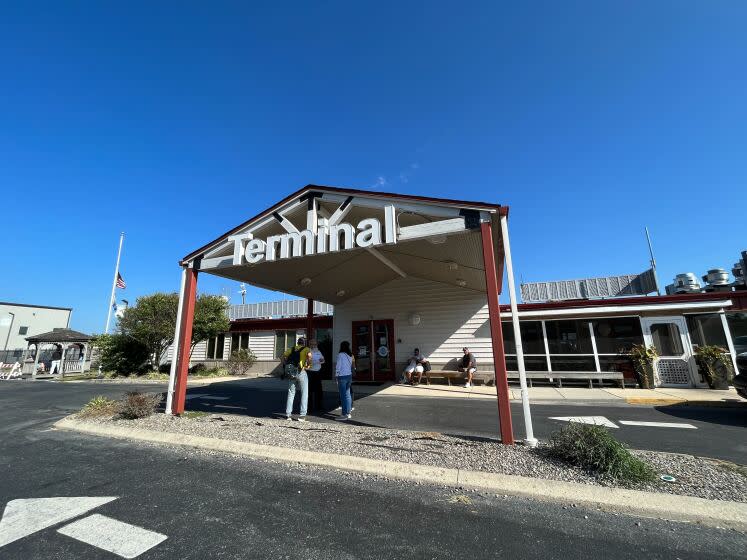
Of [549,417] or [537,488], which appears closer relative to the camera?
[537,488]

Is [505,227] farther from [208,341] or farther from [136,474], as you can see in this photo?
[208,341]

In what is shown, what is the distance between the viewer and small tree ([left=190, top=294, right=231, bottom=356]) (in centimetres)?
1836

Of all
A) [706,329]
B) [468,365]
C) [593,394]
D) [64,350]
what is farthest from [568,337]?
[64,350]

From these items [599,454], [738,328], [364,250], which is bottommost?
[599,454]

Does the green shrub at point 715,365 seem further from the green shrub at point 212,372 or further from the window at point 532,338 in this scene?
the green shrub at point 212,372

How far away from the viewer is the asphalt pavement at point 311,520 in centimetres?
246

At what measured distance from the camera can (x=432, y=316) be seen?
44.4 ft

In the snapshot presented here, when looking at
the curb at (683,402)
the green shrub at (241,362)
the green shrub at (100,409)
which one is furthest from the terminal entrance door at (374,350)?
the green shrub at (100,409)

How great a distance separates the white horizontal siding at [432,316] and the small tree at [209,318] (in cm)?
883

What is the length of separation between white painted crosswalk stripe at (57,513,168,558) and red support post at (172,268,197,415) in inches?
177

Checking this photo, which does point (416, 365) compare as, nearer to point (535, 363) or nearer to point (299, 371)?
point (535, 363)

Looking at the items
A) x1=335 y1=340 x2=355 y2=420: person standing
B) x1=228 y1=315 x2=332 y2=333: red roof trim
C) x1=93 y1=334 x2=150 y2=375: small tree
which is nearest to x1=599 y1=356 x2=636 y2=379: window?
x1=335 y1=340 x2=355 y2=420: person standing

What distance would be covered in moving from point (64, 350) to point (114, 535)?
1169 inches

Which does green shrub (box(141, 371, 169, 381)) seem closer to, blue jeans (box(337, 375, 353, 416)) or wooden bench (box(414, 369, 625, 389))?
wooden bench (box(414, 369, 625, 389))
